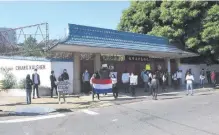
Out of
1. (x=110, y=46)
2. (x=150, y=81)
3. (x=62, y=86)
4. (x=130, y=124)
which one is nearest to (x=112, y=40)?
(x=110, y=46)

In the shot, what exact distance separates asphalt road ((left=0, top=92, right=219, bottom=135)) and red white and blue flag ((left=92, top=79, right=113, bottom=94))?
16.9 feet

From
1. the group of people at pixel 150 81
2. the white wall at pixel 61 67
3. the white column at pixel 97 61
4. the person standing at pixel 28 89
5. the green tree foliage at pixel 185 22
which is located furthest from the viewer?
the green tree foliage at pixel 185 22

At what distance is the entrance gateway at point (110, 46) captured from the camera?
2067 centimetres

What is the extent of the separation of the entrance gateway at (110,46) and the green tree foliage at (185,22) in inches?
72.3

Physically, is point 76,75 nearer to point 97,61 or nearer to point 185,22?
point 97,61

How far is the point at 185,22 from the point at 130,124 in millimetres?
22776

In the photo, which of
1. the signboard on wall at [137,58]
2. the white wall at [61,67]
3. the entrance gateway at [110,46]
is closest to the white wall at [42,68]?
the white wall at [61,67]

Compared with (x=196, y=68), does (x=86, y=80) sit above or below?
below

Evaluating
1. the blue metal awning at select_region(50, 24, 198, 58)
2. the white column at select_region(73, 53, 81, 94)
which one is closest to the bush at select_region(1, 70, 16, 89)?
the white column at select_region(73, 53, 81, 94)

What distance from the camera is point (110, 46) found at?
72.3ft

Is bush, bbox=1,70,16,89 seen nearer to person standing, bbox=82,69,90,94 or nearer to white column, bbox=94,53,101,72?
person standing, bbox=82,69,90,94

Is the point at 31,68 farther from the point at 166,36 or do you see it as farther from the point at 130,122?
the point at 166,36

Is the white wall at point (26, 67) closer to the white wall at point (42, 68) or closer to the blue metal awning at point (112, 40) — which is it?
the white wall at point (42, 68)

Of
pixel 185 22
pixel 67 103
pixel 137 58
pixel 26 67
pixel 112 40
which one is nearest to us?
pixel 67 103
